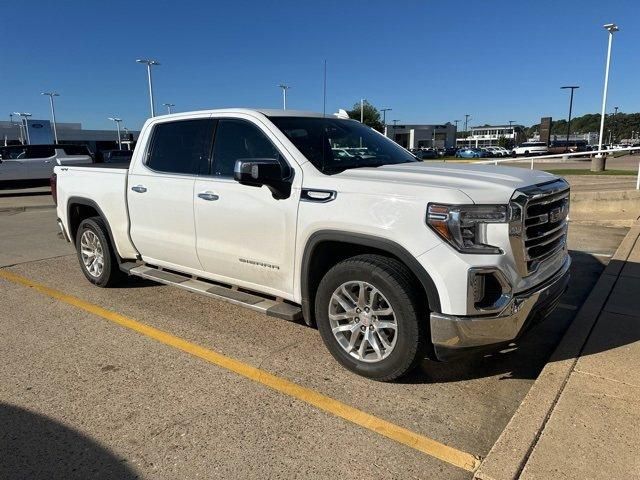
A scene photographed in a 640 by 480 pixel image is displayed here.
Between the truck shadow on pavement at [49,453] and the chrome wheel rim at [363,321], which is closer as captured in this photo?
the truck shadow on pavement at [49,453]

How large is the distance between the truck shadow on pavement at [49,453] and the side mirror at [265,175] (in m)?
1.94

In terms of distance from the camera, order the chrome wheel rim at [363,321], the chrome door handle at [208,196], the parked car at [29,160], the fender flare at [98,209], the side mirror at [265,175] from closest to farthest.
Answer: the chrome wheel rim at [363,321]
the side mirror at [265,175]
the chrome door handle at [208,196]
the fender flare at [98,209]
the parked car at [29,160]

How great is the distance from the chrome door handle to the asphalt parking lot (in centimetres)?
120

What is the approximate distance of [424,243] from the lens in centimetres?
316

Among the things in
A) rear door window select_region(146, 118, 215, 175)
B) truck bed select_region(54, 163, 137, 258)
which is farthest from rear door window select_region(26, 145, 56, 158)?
rear door window select_region(146, 118, 215, 175)

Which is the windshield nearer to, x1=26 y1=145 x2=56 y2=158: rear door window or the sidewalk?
the sidewalk

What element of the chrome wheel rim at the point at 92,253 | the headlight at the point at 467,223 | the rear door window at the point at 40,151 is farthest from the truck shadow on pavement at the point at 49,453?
the rear door window at the point at 40,151

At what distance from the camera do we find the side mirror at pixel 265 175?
3.66 m

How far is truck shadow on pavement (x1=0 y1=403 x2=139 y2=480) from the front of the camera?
269 centimetres

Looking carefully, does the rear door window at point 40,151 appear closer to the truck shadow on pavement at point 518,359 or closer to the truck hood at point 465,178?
the truck hood at point 465,178

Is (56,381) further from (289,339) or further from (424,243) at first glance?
(424,243)

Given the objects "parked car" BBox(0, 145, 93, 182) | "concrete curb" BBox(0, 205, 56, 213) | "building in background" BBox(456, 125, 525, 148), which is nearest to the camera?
"concrete curb" BBox(0, 205, 56, 213)

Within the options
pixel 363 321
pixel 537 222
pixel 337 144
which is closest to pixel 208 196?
pixel 337 144

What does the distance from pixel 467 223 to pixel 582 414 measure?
4.30 feet
